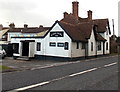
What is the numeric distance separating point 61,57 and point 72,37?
10.5ft

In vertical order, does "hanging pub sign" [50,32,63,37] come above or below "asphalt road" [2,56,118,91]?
above

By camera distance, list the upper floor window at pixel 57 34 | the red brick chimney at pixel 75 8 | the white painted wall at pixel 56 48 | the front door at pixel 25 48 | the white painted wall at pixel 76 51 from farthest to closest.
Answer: the red brick chimney at pixel 75 8, the front door at pixel 25 48, the upper floor window at pixel 57 34, the white painted wall at pixel 76 51, the white painted wall at pixel 56 48

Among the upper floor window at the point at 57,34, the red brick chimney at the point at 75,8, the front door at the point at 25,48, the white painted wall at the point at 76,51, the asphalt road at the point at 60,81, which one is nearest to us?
the asphalt road at the point at 60,81

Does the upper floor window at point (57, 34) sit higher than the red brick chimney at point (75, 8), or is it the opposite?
the red brick chimney at point (75, 8)

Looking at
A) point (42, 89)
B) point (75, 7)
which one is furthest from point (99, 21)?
point (42, 89)

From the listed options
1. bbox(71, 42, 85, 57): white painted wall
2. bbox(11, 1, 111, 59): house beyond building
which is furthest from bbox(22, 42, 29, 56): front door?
bbox(71, 42, 85, 57): white painted wall

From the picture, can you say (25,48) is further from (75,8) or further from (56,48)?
(75,8)

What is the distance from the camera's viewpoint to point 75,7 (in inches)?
1852

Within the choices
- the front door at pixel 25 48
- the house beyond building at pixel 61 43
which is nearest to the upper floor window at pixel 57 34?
the house beyond building at pixel 61 43

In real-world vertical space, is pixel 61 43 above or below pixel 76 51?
above

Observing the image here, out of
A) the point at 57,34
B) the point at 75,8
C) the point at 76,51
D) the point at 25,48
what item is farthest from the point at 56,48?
the point at 75,8

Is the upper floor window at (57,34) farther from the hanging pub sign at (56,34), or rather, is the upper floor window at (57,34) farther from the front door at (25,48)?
the front door at (25,48)

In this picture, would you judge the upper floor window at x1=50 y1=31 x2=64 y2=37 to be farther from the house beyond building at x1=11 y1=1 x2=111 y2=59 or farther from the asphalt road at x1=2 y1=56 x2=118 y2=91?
the asphalt road at x1=2 y1=56 x2=118 y2=91

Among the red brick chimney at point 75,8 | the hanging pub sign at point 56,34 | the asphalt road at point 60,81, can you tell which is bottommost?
the asphalt road at point 60,81
